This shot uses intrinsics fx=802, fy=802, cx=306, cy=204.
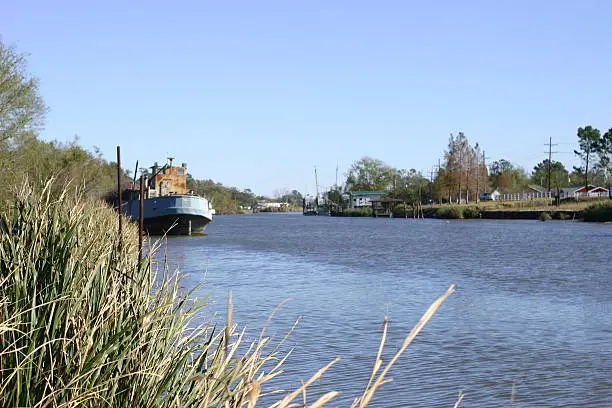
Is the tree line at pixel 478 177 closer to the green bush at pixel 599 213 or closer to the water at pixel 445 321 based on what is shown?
the green bush at pixel 599 213

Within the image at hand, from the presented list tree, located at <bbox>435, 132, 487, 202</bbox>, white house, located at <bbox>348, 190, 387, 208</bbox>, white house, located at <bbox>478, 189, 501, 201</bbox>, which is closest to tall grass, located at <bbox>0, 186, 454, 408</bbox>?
tree, located at <bbox>435, 132, 487, 202</bbox>

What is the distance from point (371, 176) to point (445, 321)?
178 meters

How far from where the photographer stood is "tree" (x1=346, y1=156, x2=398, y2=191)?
18988 centimetres

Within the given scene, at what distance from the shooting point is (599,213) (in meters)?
73.2

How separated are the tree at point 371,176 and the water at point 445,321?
15832 cm

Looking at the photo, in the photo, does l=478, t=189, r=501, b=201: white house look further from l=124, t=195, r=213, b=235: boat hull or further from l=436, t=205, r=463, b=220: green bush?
l=124, t=195, r=213, b=235: boat hull

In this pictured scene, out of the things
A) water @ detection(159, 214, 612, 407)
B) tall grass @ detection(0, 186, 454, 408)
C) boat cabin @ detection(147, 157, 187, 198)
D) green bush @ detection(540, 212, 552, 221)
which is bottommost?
water @ detection(159, 214, 612, 407)

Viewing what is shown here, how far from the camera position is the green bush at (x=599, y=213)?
7200 cm

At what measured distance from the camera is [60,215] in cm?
691

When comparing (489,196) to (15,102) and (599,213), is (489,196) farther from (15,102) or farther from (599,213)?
(15,102)

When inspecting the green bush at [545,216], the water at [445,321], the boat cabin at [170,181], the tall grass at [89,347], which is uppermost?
the boat cabin at [170,181]

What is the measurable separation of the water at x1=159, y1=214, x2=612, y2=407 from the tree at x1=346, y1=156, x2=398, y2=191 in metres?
158

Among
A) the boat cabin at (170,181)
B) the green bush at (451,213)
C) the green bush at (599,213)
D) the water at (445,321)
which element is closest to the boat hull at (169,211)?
the boat cabin at (170,181)

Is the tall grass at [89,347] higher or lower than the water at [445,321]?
higher
